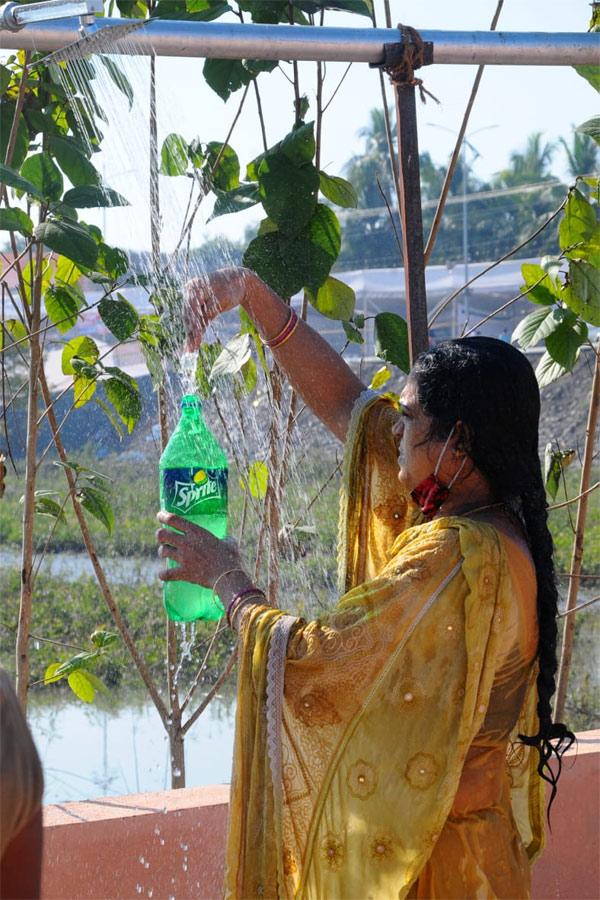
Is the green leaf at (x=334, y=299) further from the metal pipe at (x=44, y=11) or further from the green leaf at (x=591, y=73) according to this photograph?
the metal pipe at (x=44, y=11)

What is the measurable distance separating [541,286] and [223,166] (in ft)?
2.47

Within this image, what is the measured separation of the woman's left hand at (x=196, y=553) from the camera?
4.81 ft

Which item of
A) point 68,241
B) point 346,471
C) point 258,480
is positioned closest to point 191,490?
point 346,471

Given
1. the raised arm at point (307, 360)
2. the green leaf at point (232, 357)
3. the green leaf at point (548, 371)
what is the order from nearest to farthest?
the raised arm at point (307, 360) < the green leaf at point (232, 357) < the green leaf at point (548, 371)

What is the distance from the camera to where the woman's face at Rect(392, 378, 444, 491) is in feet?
4.85

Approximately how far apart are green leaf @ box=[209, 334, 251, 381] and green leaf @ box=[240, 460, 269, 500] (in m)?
0.43

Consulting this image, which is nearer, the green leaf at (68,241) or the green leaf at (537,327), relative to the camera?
the green leaf at (68,241)

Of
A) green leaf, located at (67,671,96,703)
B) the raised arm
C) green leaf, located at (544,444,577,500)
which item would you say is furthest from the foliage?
green leaf, located at (67,671,96,703)

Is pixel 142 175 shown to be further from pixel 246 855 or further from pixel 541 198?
pixel 541 198

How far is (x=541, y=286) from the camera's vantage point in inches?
91.8

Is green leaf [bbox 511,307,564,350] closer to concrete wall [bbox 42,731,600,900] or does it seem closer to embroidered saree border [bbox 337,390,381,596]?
embroidered saree border [bbox 337,390,381,596]

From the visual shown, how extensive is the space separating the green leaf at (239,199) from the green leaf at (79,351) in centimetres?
51

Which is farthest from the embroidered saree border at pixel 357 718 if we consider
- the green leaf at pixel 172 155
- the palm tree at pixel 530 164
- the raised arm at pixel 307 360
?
the palm tree at pixel 530 164

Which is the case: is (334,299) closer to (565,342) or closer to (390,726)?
(565,342)
